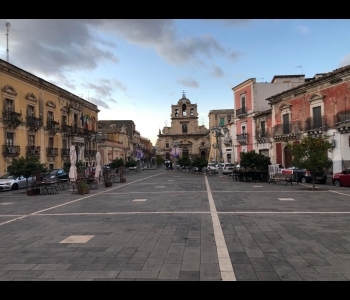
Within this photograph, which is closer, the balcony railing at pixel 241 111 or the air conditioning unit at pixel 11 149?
the air conditioning unit at pixel 11 149

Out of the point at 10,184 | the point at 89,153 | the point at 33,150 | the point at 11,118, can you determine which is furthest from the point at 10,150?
the point at 89,153

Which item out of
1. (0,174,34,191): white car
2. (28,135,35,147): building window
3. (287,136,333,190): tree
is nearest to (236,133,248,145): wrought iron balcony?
(287,136,333,190): tree

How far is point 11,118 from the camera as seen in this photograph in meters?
25.5

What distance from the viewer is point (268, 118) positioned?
34.2m

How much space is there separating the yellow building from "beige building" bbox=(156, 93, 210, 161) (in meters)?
39.8

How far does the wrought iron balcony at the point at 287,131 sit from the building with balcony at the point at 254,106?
2.67m

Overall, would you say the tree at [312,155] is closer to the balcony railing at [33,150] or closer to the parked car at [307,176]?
the parked car at [307,176]

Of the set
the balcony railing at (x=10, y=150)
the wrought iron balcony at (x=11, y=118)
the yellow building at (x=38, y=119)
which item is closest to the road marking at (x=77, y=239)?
the yellow building at (x=38, y=119)

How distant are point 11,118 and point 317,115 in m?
25.2

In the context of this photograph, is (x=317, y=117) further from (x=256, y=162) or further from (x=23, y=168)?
(x=23, y=168)

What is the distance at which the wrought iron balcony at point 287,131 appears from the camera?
28500 millimetres

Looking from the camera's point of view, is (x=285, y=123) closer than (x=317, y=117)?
No

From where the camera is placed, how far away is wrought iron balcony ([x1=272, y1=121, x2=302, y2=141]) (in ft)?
93.5
